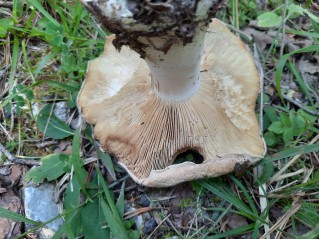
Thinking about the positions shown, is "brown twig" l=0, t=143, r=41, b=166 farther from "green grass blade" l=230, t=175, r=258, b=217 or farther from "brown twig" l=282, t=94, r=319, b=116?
"brown twig" l=282, t=94, r=319, b=116

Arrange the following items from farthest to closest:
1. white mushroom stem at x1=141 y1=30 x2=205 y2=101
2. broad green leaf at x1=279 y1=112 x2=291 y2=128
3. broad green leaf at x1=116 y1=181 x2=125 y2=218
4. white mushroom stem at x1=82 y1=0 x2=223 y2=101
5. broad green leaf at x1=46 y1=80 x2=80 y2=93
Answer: broad green leaf at x1=46 y1=80 x2=80 y2=93 → broad green leaf at x1=279 y1=112 x2=291 y2=128 → broad green leaf at x1=116 y1=181 x2=125 y2=218 → white mushroom stem at x1=141 y1=30 x2=205 y2=101 → white mushroom stem at x1=82 y1=0 x2=223 y2=101

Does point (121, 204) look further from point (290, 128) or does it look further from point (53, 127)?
point (290, 128)

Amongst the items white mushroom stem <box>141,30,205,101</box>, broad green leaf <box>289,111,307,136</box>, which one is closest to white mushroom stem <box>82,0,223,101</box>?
white mushroom stem <box>141,30,205,101</box>

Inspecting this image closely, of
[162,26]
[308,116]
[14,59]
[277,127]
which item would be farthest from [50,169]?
[308,116]

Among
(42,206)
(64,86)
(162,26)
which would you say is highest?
(162,26)

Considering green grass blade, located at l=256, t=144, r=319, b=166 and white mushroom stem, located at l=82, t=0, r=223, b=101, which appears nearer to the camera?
white mushroom stem, located at l=82, t=0, r=223, b=101

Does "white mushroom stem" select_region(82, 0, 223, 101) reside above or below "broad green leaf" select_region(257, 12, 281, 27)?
above
